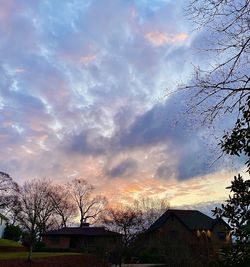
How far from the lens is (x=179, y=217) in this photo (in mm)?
58031

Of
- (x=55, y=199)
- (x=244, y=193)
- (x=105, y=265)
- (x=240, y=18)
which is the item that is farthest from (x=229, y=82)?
(x=55, y=199)

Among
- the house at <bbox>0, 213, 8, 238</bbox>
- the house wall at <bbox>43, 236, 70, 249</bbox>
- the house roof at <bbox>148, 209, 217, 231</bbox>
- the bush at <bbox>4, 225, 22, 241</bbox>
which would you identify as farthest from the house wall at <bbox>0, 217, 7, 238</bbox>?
the house roof at <bbox>148, 209, 217, 231</bbox>

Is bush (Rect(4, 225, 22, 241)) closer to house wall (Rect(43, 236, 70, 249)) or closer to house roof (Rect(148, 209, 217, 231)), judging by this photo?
house wall (Rect(43, 236, 70, 249))

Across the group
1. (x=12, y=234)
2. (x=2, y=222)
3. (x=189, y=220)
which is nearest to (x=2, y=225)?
(x=2, y=222)

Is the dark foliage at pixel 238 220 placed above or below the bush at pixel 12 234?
below

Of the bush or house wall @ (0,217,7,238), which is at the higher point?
house wall @ (0,217,7,238)

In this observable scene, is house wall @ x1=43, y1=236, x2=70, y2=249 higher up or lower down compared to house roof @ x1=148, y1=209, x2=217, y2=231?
lower down

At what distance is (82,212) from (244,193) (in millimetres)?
70957

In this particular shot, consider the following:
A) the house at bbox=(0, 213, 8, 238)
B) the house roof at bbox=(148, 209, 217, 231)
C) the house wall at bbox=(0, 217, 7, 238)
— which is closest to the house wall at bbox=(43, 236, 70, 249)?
the house wall at bbox=(0, 217, 7, 238)

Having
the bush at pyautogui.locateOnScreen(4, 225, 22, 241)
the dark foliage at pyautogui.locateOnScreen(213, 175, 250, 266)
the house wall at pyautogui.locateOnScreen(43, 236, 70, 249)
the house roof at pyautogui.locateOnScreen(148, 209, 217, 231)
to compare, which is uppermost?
the house roof at pyautogui.locateOnScreen(148, 209, 217, 231)

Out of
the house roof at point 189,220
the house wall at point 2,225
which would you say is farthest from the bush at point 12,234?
the house roof at point 189,220

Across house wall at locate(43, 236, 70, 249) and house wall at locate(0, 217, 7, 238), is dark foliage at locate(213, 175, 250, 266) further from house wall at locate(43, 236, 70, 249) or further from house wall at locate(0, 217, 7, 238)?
house wall at locate(0, 217, 7, 238)

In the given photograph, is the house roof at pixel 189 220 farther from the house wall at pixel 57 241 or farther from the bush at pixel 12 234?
the bush at pixel 12 234

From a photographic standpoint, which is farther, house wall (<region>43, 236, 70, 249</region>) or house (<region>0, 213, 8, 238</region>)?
house (<region>0, 213, 8, 238</region>)
